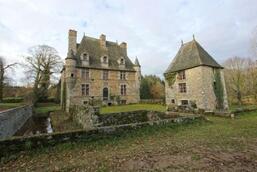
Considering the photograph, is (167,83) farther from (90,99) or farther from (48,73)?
(48,73)

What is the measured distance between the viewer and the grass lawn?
13.6ft

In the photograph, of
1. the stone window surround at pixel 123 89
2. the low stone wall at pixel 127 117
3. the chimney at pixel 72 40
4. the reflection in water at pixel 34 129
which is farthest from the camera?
the stone window surround at pixel 123 89

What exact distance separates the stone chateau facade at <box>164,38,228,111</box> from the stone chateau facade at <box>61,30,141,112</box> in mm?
7474

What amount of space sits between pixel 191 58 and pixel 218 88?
508cm

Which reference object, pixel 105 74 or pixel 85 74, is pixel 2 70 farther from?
pixel 105 74

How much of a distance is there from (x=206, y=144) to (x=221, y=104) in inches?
675

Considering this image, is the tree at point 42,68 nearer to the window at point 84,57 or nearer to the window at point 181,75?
the window at point 84,57

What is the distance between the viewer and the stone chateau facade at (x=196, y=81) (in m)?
19.5

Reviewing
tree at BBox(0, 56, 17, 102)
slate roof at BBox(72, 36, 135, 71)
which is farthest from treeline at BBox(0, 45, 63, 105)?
slate roof at BBox(72, 36, 135, 71)

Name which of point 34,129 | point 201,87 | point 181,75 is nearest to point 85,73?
point 34,129

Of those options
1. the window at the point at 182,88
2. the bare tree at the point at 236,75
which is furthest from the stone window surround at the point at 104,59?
the bare tree at the point at 236,75

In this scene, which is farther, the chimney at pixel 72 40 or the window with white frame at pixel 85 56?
the window with white frame at pixel 85 56

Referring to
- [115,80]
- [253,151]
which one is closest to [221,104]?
[115,80]

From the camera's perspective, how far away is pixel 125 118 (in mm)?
13273
